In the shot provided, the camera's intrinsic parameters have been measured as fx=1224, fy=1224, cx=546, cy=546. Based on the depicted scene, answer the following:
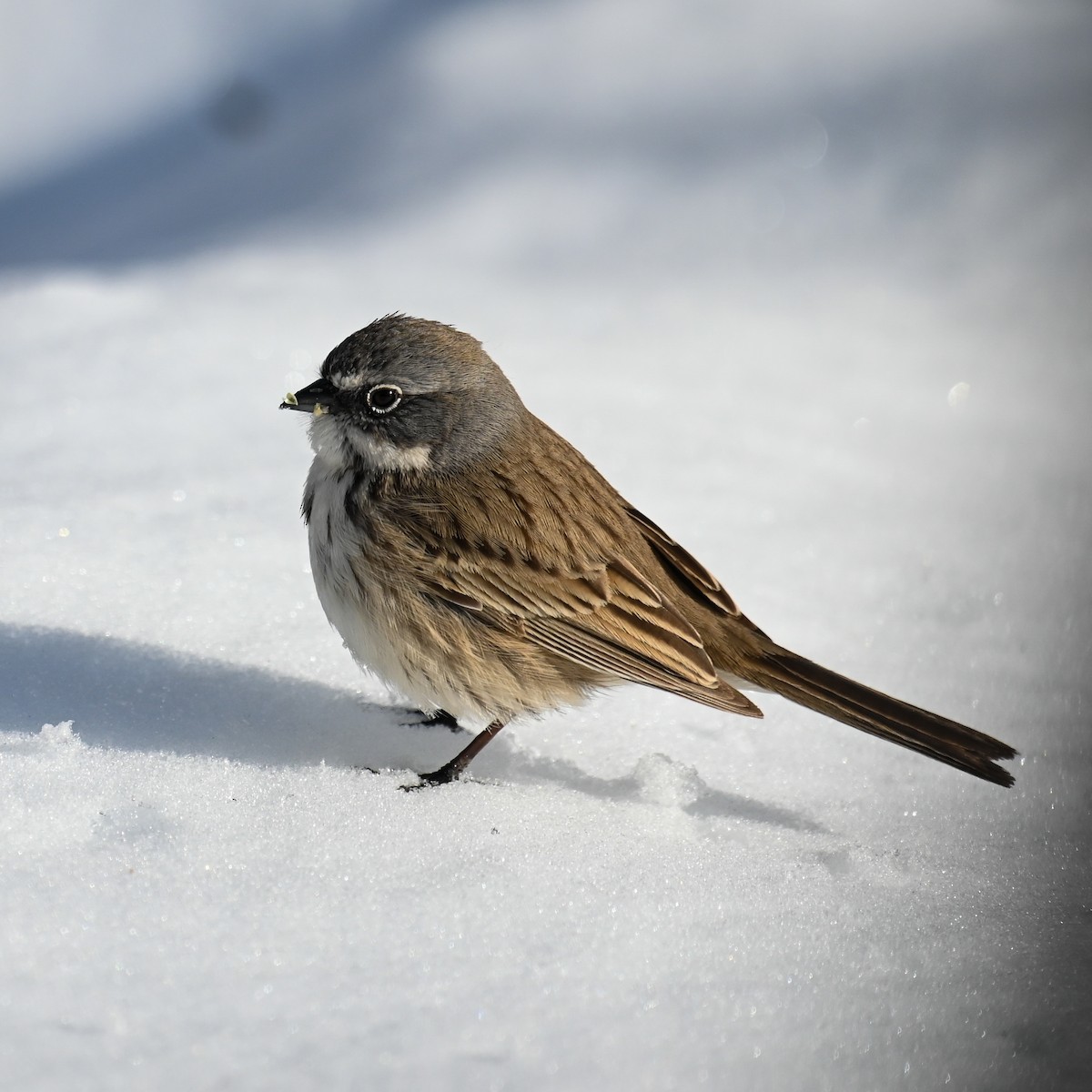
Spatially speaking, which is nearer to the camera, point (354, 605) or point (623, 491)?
point (354, 605)

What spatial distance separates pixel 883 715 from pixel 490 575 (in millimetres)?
1208

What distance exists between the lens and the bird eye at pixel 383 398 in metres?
3.82

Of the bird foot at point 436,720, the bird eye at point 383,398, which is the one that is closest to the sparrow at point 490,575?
the bird eye at point 383,398

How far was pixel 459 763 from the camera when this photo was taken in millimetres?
3602

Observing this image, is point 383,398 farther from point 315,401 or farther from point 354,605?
point 354,605

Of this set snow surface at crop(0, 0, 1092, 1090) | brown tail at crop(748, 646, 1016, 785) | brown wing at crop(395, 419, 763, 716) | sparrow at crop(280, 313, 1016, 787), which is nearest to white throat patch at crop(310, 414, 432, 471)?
sparrow at crop(280, 313, 1016, 787)

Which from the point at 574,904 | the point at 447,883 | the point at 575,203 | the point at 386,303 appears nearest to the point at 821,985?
the point at 574,904

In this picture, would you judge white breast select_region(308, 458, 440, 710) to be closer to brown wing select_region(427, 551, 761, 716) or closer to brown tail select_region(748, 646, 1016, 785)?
brown wing select_region(427, 551, 761, 716)

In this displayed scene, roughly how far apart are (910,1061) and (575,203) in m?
5.88

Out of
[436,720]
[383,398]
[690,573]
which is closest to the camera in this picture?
[383,398]

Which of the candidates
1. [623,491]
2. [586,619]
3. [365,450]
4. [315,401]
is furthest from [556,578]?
[623,491]

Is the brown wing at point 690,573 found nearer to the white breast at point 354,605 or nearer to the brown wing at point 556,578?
the brown wing at point 556,578

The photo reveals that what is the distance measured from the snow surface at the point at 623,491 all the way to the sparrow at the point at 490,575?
0.29 meters

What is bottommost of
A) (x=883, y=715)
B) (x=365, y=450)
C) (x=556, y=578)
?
(x=883, y=715)
